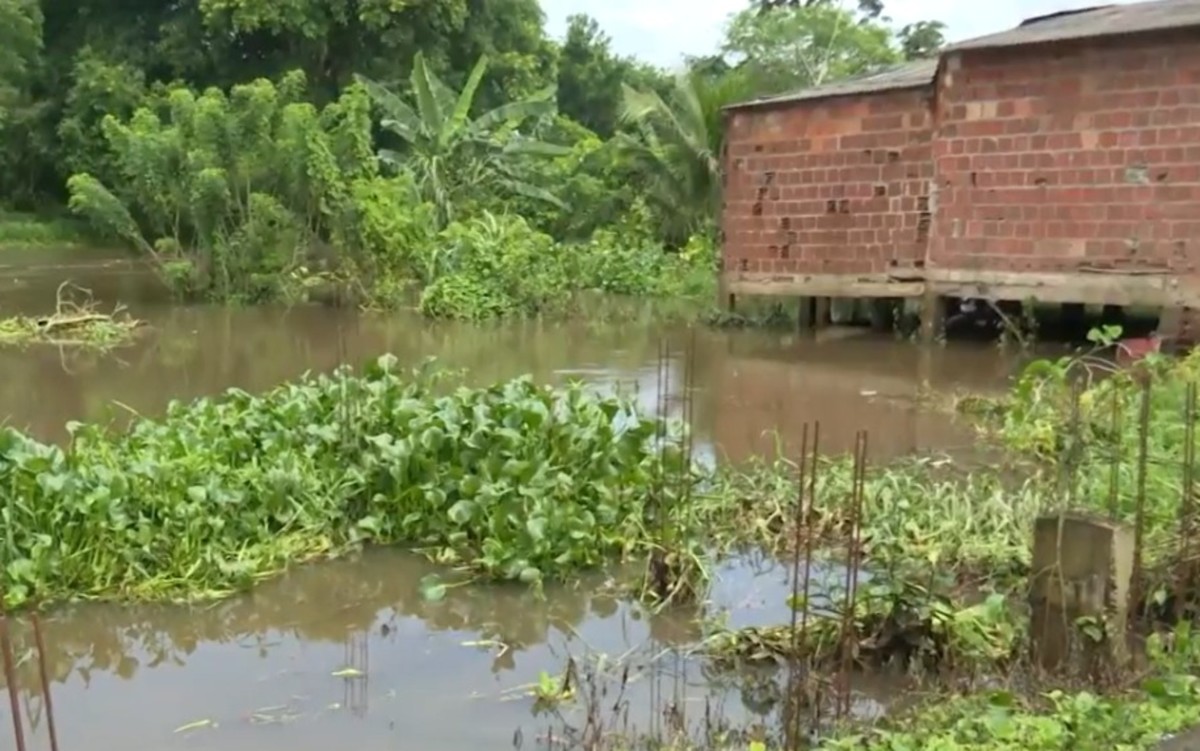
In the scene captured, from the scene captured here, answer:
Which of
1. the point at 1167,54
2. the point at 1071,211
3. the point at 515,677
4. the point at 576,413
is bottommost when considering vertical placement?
the point at 515,677

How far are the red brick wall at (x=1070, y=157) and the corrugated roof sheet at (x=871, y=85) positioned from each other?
0.49 metres

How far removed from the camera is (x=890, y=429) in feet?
28.0

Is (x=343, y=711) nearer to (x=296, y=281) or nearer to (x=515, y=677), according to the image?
(x=515, y=677)

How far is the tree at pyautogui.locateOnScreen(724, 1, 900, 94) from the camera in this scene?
103 ft

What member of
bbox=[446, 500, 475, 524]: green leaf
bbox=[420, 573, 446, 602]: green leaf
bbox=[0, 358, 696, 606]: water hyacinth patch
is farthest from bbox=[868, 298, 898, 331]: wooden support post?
bbox=[420, 573, 446, 602]: green leaf

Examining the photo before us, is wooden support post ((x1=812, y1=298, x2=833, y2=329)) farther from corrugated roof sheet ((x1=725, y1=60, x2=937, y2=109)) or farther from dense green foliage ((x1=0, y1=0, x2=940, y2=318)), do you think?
dense green foliage ((x1=0, y1=0, x2=940, y2=318))

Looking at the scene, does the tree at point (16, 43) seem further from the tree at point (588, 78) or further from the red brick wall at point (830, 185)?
the red brick wall at point (830, 185)

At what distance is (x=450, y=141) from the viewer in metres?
19.9

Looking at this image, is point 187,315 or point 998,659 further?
point 187,315

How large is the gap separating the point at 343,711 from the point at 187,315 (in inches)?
504

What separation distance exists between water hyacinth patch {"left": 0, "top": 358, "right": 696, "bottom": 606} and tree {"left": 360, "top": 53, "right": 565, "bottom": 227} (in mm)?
13520

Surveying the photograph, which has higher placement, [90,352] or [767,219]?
[767,219]

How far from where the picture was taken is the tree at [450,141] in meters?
19.5

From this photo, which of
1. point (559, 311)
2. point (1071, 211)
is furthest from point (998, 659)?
point (559, 311)
